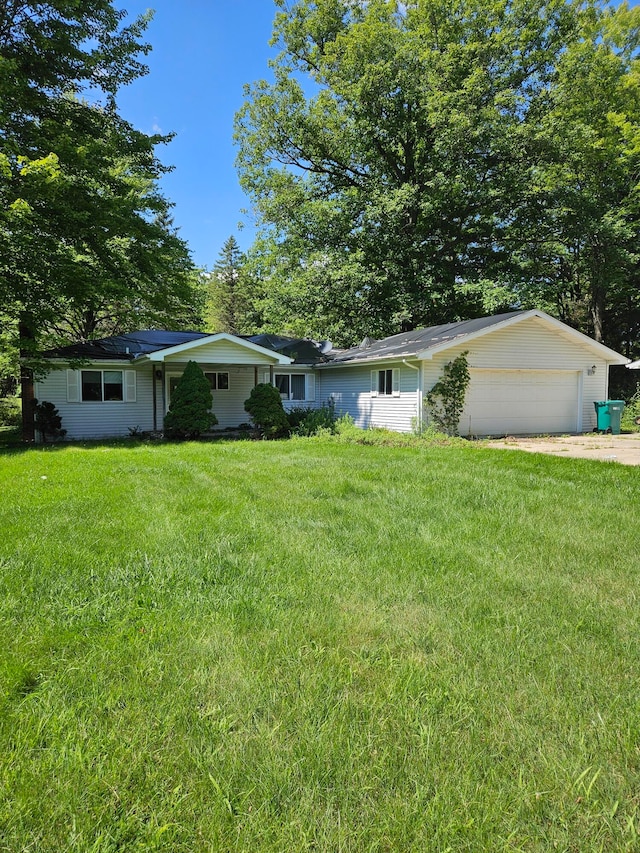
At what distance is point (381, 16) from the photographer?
21.7 metres

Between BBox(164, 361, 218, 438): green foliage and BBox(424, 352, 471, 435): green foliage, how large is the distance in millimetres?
6426

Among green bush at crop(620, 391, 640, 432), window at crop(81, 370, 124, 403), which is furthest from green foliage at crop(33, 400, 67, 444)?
green bush at crop(620, 391, 640, 432)

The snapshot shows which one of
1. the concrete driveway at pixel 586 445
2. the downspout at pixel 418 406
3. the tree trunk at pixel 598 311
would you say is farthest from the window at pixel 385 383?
the tree trunk at pixel 598 311

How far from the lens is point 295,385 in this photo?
1875 cm

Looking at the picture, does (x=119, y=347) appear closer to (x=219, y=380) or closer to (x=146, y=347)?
(x=146, y=347)

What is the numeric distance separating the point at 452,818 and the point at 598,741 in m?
0.76

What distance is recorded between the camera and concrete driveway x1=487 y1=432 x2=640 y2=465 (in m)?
9.81

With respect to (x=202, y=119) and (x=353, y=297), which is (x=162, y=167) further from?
(x=353, y=297)

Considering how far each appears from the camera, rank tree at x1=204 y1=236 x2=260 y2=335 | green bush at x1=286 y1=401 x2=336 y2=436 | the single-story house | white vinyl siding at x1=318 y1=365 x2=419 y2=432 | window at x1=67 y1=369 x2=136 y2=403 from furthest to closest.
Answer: tree at x1=204 y1=236 x2=260 y2=335 < green bush at x1=286 y1=401 x2=336 y2=436 < window at x1=67 y1=369 x2=136 y2=403 < white vinyl siding at x1=318 y1=365 x2=419 y2=432 < the single-story house

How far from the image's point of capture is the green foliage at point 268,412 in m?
13.9

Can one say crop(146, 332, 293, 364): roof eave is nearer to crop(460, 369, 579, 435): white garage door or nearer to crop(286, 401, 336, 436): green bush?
crop(286, 401, 336, 436): green bush

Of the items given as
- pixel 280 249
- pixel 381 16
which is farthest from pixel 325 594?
pixel 381 16

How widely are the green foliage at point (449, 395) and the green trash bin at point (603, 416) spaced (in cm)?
512

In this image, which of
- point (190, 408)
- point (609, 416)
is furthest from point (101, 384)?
point (609, 416)
